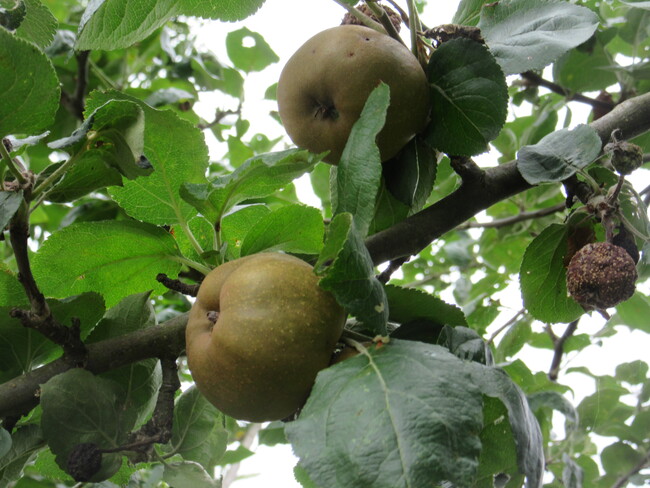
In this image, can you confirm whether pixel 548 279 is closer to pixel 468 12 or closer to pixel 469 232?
pixel 468 12

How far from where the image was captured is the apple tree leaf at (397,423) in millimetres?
616

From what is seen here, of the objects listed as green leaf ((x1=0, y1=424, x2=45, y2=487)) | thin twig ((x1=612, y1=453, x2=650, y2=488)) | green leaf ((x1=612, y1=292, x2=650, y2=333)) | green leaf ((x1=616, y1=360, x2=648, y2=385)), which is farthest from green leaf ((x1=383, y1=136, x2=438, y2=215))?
→ green leaf ((x1=616, y1=360, x2=648, y2=385))

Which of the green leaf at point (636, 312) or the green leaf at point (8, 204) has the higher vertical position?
the green leaf at point (8, 204)

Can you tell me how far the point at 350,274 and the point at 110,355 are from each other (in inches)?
14.6

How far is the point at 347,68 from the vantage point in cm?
91

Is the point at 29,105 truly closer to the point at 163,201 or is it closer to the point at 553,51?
the point at 163,201

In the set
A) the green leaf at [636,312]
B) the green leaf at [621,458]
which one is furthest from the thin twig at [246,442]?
the green leaf at [636,312]

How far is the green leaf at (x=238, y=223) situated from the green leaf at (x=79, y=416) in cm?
31

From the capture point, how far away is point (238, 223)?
43.2 inches

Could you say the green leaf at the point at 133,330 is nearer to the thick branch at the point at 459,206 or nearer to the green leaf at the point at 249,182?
the green leaf at the point at 249,182

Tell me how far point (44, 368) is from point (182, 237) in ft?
1.06

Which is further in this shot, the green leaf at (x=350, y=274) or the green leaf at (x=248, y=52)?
the green leaf at (x=248, y=52)

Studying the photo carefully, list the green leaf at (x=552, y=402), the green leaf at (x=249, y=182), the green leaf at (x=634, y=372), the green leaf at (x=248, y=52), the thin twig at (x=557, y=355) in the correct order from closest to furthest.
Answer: the green leaf at (x=249, y=182) → the green leaf at (x=552, y=402) → the thin twig at (x=557, y=355) → the green leaf at (x=634, y=372) → the green leaf at (x=248, y=52)

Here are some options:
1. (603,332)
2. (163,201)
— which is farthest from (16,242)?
(603,332)
